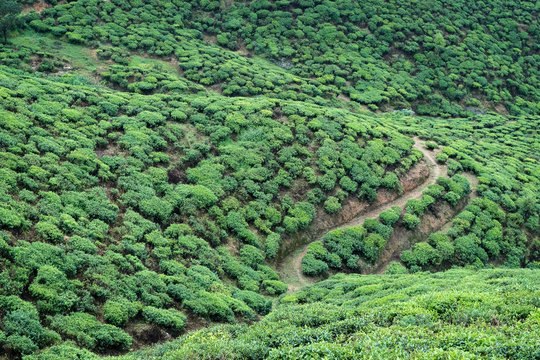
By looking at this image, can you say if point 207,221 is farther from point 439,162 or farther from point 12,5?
point 12,5

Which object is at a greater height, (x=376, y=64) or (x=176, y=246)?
(x=376, y=64)

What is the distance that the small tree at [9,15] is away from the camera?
42344mm

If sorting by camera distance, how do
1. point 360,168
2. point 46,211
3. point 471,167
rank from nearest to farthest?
point 46,211, point 360,168, point 471,167

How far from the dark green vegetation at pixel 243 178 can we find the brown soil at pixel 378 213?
25.5 inches

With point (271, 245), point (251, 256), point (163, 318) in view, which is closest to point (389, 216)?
point (271, 245)

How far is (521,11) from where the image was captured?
72.5 meters

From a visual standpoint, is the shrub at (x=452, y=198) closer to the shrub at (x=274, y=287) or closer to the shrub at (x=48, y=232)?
the shrub at (x=274, y=287)

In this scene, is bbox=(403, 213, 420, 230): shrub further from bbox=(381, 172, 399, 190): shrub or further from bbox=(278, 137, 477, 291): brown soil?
bbox=(381, 172, 399, 190): shrub

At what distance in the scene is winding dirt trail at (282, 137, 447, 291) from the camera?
27.1 metres

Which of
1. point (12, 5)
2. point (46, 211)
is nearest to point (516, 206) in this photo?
point (46, 211)

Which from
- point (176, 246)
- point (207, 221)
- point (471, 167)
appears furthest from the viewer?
point (471, 167)

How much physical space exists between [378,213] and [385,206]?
1.04m

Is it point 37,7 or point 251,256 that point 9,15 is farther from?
point 251,256

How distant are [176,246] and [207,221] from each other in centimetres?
306
